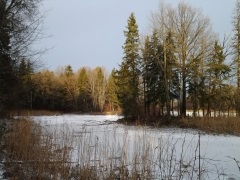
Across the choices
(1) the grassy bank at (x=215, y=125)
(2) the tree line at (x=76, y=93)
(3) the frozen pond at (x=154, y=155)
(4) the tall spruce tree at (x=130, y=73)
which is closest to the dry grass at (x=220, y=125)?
(1) the grassy bank at (x=215, y=125)

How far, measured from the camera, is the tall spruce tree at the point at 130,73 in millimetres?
37781

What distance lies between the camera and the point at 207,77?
35906mm

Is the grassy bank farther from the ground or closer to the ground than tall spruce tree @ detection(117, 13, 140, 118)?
closer to the ground

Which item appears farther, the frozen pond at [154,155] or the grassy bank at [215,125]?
the grassy bank at [215,125]

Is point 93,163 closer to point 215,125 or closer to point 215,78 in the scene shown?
point 215,125

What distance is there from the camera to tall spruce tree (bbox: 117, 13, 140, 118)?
124ft

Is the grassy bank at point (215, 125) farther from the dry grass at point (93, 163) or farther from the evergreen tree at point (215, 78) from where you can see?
the dry grass at point (93, 163)

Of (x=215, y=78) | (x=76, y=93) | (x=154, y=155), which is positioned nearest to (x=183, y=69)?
(x=215, y=78)

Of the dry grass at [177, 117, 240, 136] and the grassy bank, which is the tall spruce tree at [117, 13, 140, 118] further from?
the dry grass at [177, 117, 240, 136]

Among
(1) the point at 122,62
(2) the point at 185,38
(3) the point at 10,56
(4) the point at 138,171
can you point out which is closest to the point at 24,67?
(3) the point at 10,56

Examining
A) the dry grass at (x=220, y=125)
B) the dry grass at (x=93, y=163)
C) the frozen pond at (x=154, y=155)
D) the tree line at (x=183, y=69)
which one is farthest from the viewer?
the tree line at (x=183, y=69)

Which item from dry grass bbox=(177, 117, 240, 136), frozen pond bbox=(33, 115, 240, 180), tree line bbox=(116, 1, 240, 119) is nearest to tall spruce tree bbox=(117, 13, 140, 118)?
tree line bbox=(116, 1, 240, 119)

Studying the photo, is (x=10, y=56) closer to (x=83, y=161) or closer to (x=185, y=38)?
(x=83, y=161)

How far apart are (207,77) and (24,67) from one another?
1053 inches
